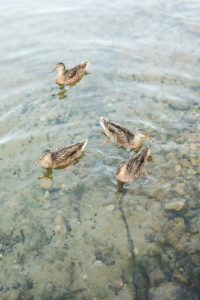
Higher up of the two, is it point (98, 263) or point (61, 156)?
point (61, 156)

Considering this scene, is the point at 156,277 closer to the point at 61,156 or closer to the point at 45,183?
the point at 45,183

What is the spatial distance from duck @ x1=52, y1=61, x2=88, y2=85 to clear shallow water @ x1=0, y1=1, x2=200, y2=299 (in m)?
0.31

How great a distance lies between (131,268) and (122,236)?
0.65m

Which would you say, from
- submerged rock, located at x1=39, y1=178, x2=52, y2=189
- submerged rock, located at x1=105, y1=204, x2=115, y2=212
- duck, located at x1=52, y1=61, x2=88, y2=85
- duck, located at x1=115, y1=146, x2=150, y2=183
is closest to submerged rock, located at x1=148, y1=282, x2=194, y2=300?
submerged rock, located at x1=105, y1=204, x2=115, y2=212

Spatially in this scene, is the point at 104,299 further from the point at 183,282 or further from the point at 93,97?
the point at 93,97

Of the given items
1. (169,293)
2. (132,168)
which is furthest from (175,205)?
(169,293)

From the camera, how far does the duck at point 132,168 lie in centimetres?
599

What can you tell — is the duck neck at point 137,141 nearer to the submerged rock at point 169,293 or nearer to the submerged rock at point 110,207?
the submerged rock at point 110,207

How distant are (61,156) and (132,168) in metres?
1.76

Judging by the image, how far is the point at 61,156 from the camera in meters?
6.62

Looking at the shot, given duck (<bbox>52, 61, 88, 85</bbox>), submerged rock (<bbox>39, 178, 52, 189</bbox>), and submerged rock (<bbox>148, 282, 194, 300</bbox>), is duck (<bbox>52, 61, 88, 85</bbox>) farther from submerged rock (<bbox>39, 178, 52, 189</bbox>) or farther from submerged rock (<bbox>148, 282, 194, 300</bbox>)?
submerged rock (<bbox>148, 282, 194, 300</bbox>)

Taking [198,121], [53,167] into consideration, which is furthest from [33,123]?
[198,121]

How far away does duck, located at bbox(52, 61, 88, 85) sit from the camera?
9594 millimetres

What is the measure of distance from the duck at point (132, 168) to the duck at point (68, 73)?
469 cm
